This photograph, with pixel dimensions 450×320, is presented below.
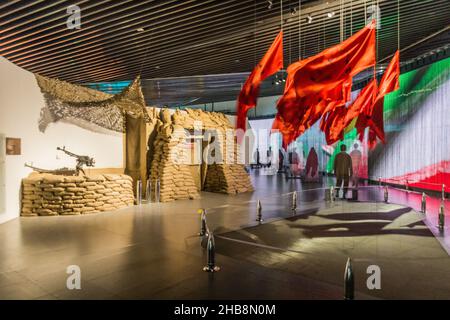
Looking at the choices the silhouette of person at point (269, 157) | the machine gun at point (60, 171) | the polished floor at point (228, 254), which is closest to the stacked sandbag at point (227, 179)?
the polished floor at point (228, 254)

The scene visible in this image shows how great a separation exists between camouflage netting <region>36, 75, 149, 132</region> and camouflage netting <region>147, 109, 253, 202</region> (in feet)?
3.10

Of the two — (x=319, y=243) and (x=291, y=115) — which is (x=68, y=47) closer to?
(x=291, y=115)

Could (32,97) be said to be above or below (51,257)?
above

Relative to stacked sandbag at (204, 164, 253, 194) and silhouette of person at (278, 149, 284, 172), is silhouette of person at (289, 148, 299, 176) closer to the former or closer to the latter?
silhouette of person at (278, 149, 284, 172)

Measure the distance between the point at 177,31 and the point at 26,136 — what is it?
4193 millimetres

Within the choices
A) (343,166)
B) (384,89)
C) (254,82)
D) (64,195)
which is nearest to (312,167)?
(343,166)

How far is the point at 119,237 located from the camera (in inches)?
217

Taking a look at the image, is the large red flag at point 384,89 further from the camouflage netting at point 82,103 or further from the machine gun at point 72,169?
the machine gun at point 72,169

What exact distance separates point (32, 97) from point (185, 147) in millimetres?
4822

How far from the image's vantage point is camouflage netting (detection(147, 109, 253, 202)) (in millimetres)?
9680

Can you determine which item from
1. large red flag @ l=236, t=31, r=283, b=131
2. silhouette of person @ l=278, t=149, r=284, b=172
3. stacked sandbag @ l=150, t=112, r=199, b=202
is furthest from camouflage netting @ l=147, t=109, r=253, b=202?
silhouette of person @ l=278, t=149, r=284, b=172

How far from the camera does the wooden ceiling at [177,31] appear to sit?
5719mm

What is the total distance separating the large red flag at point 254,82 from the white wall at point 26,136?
16.7ft
